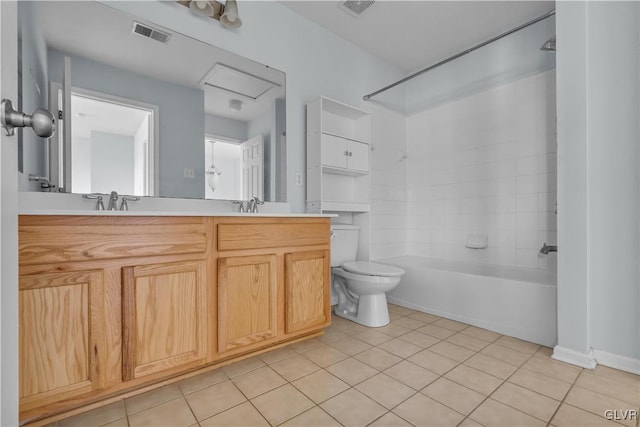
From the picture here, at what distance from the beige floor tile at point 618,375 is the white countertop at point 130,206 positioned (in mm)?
1673

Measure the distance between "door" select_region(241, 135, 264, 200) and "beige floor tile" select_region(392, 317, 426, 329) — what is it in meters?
1.39

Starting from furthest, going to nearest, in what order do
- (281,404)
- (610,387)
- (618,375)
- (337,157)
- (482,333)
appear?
(337,157) < (482,333) < (618,375) < (610,387) < (281,404)

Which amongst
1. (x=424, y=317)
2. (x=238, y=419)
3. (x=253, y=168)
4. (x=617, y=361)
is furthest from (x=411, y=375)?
(x=253, y=168)

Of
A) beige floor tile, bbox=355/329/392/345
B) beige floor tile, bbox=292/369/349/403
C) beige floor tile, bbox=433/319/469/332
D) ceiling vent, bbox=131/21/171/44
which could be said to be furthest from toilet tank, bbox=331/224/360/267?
ceiling vent, bbox=131/21/171/44

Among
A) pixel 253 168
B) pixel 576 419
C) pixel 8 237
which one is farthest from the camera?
pixel 253 168

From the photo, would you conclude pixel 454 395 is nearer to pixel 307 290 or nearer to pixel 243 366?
pixel 307 290

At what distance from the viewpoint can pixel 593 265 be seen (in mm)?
1686

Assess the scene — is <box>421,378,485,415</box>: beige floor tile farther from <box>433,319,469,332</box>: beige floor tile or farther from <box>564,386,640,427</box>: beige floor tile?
<box>433,319,469,332</box>: beige floor tile

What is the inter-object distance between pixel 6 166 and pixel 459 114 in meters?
3.33

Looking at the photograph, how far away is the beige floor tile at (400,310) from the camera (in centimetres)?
257

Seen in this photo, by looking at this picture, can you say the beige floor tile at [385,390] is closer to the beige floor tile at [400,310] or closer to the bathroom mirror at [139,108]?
the beige floor tile at [400,310]

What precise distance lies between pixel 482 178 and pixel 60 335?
3145 millimetres

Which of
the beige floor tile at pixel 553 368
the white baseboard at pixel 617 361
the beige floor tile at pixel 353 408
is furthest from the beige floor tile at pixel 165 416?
the white baseboard at pixel 617 361

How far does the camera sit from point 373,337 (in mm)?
2062
